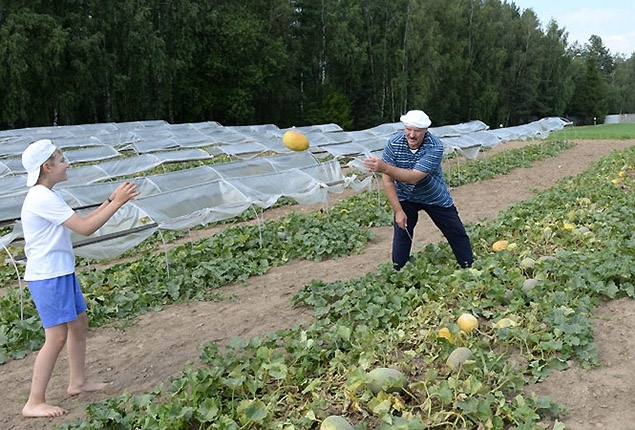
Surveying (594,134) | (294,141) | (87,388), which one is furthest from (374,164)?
(594,134)

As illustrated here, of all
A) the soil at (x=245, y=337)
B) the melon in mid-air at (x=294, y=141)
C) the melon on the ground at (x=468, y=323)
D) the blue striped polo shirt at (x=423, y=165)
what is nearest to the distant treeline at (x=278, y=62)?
the melon in mid-air at (x=294, y=141)

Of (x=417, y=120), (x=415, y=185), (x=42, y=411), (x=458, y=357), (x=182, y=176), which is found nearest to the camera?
(x=458, y=357)

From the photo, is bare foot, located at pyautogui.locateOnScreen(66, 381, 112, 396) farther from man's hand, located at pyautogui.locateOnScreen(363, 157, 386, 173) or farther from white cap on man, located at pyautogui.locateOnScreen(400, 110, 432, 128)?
white cap on man, located at pyautogui.locateOnScreen(400, 110, 432, 128)

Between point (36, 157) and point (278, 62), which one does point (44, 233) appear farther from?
point (278, 62)

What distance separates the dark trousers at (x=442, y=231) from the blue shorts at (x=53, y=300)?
2.94 meters

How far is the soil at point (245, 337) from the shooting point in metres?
3.38

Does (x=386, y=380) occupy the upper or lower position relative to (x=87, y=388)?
upper

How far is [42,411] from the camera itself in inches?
146

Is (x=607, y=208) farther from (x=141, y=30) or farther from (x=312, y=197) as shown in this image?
(x=141, y=30)

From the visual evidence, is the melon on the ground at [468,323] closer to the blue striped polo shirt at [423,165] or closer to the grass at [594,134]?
the blue striped polo shirt at [423,165]

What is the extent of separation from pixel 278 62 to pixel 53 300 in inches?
1504

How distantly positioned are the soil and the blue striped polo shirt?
1.48 metres

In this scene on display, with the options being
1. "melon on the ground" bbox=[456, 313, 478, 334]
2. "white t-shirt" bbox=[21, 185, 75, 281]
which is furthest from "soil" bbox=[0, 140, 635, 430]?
"white t-shirt" bbox=[21, 185, 75, 281]

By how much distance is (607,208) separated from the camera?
26.4ft
